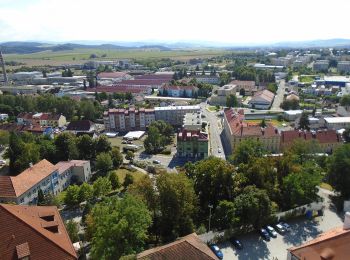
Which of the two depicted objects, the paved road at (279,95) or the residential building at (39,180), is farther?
the paved road at (279,95)

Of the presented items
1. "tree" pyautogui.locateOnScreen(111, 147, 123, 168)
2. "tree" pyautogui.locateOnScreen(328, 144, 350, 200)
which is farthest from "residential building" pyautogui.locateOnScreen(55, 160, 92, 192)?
"tree" pyautogui.locateOnScreen(328, 144, 350, 200)

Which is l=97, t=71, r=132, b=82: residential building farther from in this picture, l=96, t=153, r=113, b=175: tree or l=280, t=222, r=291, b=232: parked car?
l=280, t=222, r=291, b=232: parked car

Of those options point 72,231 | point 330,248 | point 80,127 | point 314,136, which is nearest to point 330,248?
point 330,248

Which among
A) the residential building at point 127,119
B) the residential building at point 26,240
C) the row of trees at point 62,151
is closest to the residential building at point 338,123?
the residential building at point 127,119

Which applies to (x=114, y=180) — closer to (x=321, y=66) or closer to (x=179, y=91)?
(x=179, y=91)

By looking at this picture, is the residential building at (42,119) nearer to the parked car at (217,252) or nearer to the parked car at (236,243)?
the parked car at (236,243)

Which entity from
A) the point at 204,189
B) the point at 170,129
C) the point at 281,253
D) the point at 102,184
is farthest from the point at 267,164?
the point at 170,129

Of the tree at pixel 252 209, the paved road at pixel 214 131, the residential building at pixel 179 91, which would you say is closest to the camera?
the tree at pixel 252 209
